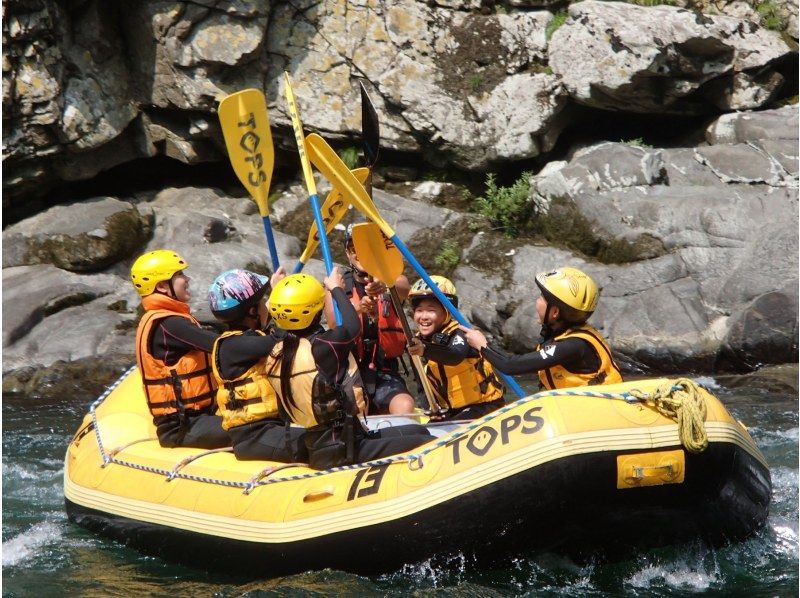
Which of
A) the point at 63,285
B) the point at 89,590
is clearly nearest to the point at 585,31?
the point at 63,285

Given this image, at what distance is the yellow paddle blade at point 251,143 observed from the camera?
7.08 metres

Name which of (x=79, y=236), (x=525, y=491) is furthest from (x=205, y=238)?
(x=525, y=491)

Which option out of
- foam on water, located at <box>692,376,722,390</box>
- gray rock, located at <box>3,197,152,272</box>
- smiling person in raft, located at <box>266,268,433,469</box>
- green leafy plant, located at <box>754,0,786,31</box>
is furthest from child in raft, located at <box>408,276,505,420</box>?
green leafy plant, located at <box>754,0,786,31</box>

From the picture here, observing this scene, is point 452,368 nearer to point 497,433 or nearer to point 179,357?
point 497,433

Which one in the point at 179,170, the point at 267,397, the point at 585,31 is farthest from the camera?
the point at 179,170

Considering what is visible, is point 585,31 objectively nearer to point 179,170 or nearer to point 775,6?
point 775,6

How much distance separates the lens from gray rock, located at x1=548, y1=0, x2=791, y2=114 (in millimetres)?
11711

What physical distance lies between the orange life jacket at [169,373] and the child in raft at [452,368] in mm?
1242

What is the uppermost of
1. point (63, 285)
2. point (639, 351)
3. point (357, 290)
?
point (357, 290)

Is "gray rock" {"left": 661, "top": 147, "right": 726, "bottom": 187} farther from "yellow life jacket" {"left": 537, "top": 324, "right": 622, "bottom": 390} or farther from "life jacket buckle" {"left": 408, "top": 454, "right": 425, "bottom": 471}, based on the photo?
"life jacket buckle" {"left": 408, "top": 454, "right": 425, "bottom": 471}

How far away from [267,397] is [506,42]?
845cm

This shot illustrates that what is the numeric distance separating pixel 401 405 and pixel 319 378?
4.75ft

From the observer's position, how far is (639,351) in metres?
9.74

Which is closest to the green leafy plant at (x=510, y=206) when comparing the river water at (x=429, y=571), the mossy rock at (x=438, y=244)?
the mossy rock at (x=438, y=244)
